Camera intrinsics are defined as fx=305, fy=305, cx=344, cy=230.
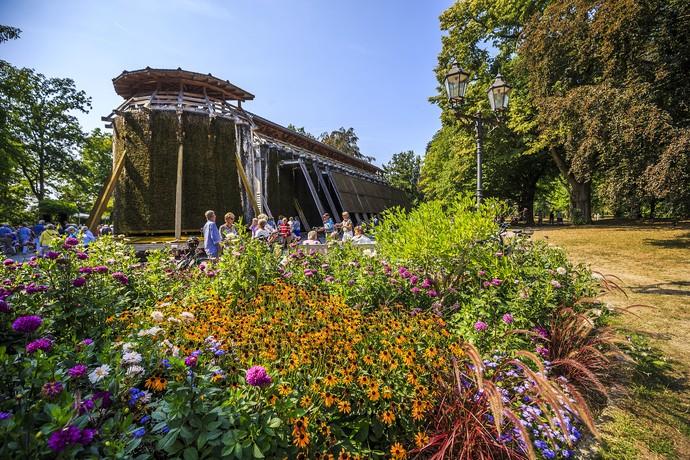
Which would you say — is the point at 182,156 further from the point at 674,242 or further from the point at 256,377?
the point at 674,242

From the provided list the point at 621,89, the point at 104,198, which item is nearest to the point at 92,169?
the point at 104,198

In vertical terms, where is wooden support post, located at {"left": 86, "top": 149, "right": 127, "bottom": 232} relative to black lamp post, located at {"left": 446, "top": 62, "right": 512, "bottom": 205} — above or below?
below

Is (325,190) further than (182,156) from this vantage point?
Yes

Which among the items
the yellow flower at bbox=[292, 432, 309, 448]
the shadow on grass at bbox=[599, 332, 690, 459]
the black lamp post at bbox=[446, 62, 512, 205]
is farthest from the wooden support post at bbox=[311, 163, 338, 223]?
the yellow flower at bbox=[292, 432, 309, 448]

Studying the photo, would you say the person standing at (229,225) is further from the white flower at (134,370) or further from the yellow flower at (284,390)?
the yellow flower at (284,390)

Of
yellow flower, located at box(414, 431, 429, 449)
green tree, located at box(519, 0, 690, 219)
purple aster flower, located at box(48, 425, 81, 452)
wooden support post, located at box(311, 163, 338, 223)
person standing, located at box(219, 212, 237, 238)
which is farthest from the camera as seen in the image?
wooden support post, located at box(311, 163, 338, 223)

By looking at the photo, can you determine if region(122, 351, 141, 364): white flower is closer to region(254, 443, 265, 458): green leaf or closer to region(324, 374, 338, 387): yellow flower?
region(254, 443, 265, 458): green leaf

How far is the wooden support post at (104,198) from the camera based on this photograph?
14.3 m

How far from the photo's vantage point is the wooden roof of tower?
16.7 metres

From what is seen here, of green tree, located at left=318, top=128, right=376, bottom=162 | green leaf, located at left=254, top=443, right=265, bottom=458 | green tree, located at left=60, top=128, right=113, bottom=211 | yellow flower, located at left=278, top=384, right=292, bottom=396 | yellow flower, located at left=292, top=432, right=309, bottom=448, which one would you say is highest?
green tree, located at left=318, top=128, right=376, bottom=162

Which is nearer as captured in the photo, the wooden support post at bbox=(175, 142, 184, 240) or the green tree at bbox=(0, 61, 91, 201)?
the wooden support post at bbox=(175, 142, 184, 240)

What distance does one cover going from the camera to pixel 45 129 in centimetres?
2592

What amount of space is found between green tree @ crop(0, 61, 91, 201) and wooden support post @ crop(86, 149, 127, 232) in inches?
638

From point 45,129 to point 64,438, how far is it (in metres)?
36.0
